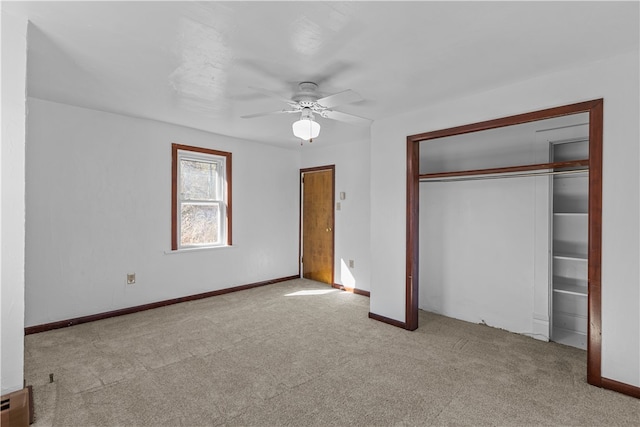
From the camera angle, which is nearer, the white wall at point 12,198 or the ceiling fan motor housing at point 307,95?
the white wall at point 12,198

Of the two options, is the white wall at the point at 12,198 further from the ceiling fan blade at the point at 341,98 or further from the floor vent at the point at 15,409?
the ceiling fan blade at the point at 341,98

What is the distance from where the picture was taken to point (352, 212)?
5.06 m

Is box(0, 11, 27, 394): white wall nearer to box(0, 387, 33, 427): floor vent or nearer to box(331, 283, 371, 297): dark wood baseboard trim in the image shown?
box(0, 387, 33, 427): floor vent

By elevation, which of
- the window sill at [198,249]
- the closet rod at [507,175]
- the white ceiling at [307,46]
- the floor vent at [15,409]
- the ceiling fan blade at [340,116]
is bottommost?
the floor vent at [15,409]

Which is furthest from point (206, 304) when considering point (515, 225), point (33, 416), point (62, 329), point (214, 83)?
point (515, 225)

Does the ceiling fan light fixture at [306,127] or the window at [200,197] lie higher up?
the ceiling fan light fixture at [306,127]

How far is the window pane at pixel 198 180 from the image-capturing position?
4457 millimetres

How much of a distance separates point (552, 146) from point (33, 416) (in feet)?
15.0

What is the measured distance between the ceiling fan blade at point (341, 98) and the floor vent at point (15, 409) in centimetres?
259

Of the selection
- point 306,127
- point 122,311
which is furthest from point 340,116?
point 122,311

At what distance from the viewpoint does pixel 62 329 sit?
335 cm

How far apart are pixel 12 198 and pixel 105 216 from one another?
2026mm

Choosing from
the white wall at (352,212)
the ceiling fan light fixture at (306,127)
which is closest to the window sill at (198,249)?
the white wall at (352,212)

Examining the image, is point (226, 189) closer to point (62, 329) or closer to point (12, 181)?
point (62, 329)
